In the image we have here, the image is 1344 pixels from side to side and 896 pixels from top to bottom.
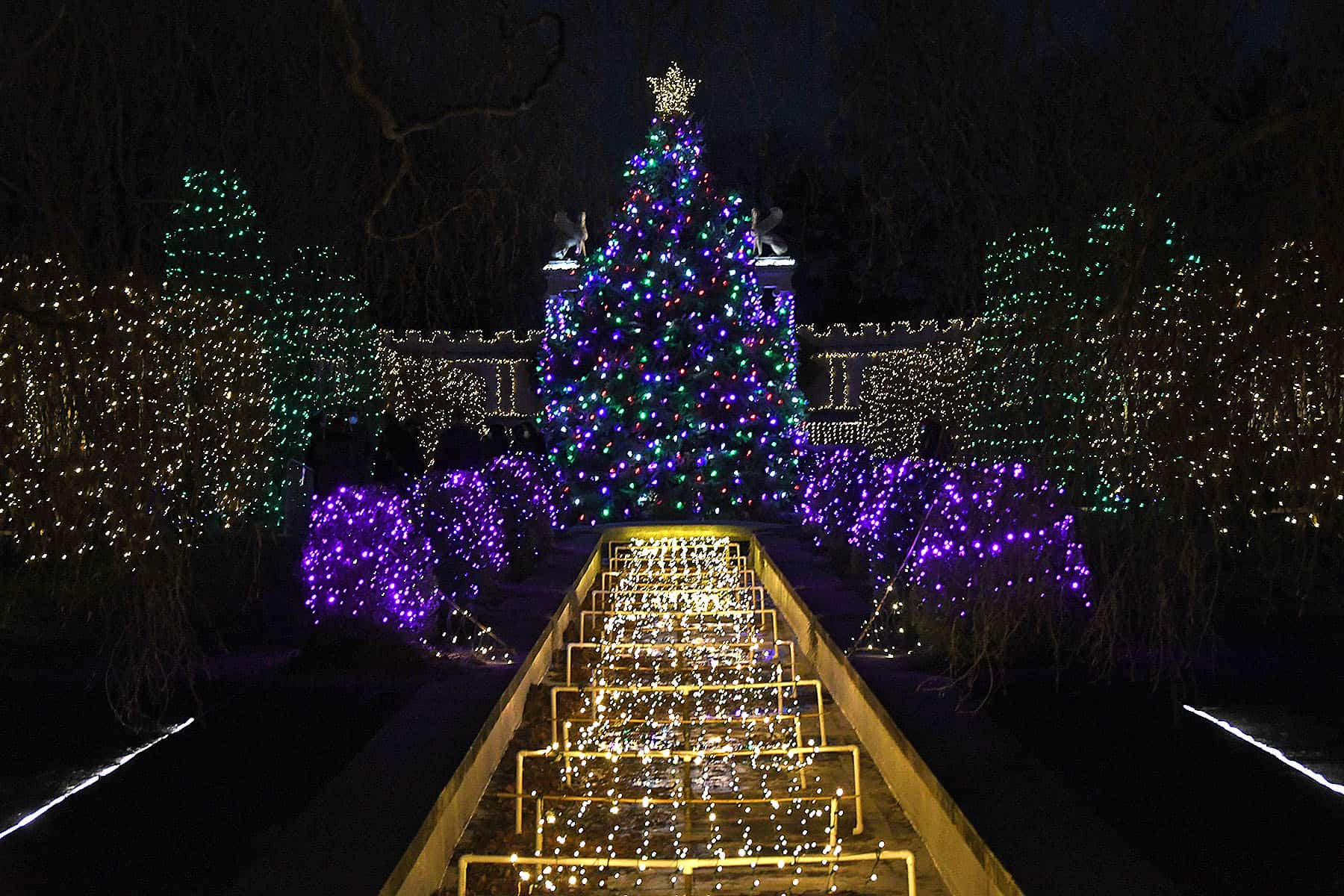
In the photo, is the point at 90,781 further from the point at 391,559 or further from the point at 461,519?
the point at 461,519

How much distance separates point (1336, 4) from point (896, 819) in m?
3.77

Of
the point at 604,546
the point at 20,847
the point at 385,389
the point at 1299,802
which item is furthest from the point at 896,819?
the point at 385,389

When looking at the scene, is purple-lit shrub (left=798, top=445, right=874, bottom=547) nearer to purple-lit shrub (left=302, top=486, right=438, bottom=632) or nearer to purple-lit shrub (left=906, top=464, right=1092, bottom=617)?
purple-lit shrub (left=906, top=464, right=1092, bottom=617)

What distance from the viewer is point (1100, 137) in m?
6.58

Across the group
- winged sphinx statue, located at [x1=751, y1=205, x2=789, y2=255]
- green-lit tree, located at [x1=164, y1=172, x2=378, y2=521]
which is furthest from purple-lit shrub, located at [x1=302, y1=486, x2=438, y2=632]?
Result: winged sphinx statue, located at [x1=751, y1=205, x2=789, y2=255]

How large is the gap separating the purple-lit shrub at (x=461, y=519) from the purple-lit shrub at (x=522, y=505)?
544 mm

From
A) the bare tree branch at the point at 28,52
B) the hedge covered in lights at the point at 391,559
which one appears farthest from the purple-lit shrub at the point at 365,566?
the bare tree branch at the point at 28,52

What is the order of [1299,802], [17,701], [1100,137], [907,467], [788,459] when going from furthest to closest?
[788,459] < [907,467] < [17,701] < [1100,137] < [1299,802]

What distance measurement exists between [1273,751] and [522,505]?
10.3m

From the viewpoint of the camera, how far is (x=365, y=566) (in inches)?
377

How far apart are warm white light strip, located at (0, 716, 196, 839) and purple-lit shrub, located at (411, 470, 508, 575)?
3648mm

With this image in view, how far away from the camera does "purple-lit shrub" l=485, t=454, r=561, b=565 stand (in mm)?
15305

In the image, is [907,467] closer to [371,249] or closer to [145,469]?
[371,249]

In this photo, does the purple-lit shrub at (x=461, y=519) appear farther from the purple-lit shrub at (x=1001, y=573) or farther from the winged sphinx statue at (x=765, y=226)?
the winged sphinx statue at (x=765, y=226)
